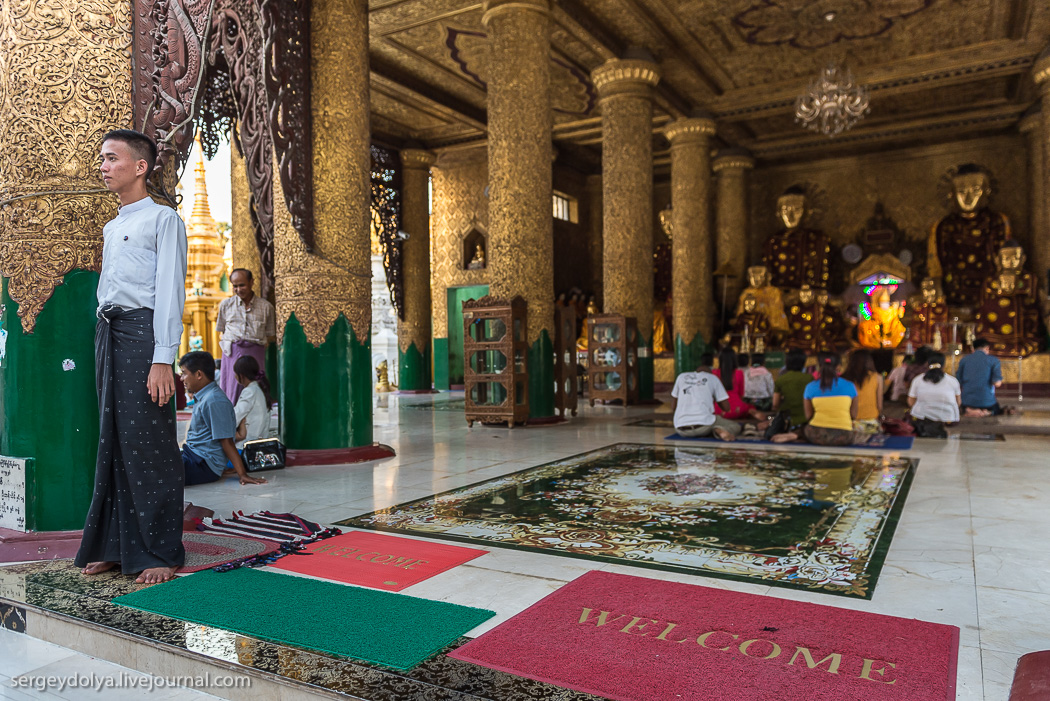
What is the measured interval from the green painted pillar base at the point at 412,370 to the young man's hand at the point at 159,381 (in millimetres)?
12412

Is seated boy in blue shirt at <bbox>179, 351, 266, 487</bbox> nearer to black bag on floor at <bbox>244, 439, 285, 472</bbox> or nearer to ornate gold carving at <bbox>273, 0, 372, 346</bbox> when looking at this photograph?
black bag on floor at <bbox>244, 439, 285, 472</bbox>

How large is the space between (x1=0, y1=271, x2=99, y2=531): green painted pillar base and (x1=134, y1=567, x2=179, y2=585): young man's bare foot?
744 mm

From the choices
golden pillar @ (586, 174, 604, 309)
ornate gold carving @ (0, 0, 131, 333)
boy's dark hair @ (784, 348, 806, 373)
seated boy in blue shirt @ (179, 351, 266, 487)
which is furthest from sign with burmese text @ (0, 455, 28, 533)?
golden pillar @ (586, 174, 604, 309)

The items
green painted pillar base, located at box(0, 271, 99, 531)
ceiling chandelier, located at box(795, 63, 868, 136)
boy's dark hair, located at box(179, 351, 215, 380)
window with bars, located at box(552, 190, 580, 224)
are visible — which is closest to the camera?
green painted pillar base, located at box(0, 271, 99, 531)

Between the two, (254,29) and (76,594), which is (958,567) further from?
(254,29)

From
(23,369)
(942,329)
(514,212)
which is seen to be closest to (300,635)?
(23,369)

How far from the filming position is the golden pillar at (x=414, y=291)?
1500cm

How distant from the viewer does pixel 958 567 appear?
2.76 m

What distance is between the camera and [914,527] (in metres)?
3.41

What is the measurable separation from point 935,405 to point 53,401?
6910 millimetres

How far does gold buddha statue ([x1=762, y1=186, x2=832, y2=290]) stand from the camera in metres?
17.6

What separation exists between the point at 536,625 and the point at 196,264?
46.2 ft

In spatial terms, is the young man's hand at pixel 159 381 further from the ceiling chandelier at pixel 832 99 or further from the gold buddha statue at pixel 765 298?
the gold buddha statue at pixel 765 298

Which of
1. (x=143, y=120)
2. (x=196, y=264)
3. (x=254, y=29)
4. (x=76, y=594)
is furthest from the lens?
(x=196, y=264)
